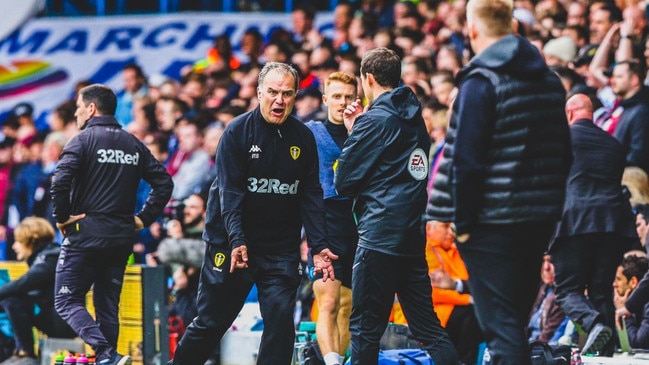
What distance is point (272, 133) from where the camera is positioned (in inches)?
362

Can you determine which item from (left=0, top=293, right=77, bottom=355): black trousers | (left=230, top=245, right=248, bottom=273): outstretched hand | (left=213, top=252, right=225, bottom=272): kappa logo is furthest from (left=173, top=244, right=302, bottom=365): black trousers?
(left=0, top=293, right=77, bottom=355): black trousers

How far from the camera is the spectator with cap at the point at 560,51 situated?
572 inches

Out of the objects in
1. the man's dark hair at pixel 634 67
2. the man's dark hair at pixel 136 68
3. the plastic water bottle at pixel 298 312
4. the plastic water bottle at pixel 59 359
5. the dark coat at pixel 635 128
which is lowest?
the plastic water bottle at pixel 59 359

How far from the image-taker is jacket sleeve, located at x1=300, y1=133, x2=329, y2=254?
9.21 metres

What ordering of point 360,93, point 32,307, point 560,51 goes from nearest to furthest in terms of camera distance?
point 32,307 < point 560,51 < point 360,93

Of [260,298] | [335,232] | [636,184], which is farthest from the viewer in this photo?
[636,184]

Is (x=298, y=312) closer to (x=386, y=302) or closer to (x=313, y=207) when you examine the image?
(x=313, y=207)

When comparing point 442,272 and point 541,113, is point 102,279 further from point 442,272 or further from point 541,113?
point 541,113

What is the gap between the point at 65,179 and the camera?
35.3ft

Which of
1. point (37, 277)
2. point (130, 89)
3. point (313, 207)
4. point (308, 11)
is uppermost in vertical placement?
point (308, 11)

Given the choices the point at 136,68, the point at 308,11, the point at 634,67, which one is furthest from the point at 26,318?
the point at 308,11

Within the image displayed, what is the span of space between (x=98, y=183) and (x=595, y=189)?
158 inches

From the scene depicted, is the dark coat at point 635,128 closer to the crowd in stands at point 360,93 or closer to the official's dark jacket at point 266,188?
the crowd in stands at point 360,93

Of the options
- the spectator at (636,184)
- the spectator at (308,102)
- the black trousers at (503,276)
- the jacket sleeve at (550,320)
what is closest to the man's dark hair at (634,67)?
the spectator at (636,184)
